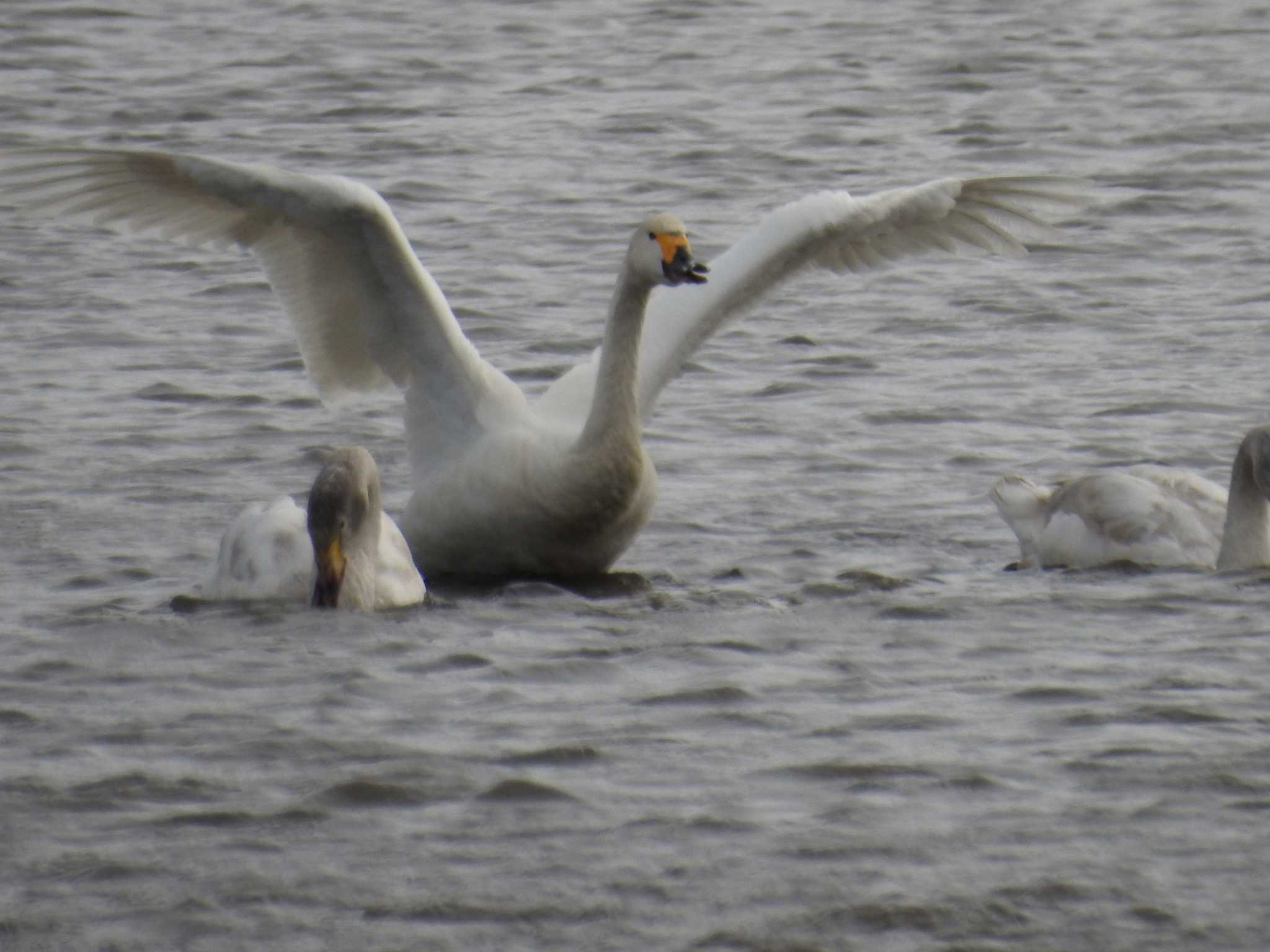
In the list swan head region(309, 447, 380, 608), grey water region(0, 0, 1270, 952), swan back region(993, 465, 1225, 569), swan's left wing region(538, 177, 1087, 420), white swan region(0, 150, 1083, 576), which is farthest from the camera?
swan's left wing region(538, 177, 1087, 420)

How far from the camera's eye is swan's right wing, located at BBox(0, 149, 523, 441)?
9578 mm

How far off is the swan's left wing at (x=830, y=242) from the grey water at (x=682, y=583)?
0.68 meters

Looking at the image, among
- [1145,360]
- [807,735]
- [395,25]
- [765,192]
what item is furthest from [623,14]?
[807,735]

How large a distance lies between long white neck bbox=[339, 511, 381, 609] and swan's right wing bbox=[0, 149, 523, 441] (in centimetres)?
94

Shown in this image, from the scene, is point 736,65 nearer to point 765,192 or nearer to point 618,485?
point 765,192

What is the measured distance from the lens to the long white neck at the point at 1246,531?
9977 mm

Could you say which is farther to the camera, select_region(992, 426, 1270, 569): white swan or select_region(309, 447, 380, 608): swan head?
select_region(992, 426, 1270, 569): white swan

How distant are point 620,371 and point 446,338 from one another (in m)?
0.66

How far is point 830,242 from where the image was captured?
10742 mm

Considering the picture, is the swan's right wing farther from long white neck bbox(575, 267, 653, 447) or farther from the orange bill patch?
the orange bill patch

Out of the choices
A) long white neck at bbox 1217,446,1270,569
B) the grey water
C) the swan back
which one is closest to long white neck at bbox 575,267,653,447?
the grey water

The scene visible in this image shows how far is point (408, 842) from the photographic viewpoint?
22.2 feet

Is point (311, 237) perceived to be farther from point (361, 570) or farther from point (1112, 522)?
point (1112, 522)

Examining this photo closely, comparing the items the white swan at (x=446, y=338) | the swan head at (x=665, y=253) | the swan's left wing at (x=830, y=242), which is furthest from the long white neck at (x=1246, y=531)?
the swan head at (x=665, y=253)
